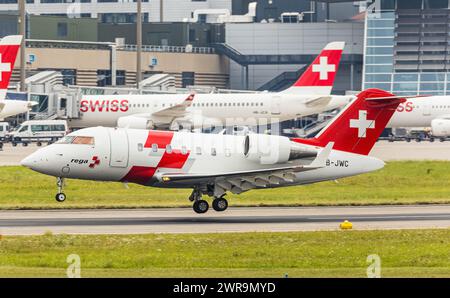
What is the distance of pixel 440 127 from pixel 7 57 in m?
52.2

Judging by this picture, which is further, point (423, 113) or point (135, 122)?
point (423, 113)

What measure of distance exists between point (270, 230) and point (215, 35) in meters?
136

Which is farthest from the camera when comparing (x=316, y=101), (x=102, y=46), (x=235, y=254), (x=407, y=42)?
(x=102, y=46)

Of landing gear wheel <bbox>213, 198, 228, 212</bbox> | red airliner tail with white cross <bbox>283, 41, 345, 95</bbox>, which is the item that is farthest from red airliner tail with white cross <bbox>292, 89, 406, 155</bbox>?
red airliner tail with white cross <bbox>283, 41, 345, 95</bbox>

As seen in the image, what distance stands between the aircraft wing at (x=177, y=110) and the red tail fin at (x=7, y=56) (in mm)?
25485

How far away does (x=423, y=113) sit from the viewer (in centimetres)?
11500

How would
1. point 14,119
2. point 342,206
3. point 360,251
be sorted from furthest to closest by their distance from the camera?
point 14,119 < point 342,206 < point 360,251

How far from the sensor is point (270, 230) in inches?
1529

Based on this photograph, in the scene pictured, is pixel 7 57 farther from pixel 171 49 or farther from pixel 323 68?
pixel 171 49

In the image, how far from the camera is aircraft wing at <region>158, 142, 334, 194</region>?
43.4 meters

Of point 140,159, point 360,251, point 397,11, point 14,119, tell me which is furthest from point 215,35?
point 360,251

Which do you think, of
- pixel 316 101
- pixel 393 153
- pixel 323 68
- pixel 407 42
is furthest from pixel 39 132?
pixel 407 42

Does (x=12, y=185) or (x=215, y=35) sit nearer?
(x=12, y=185)
